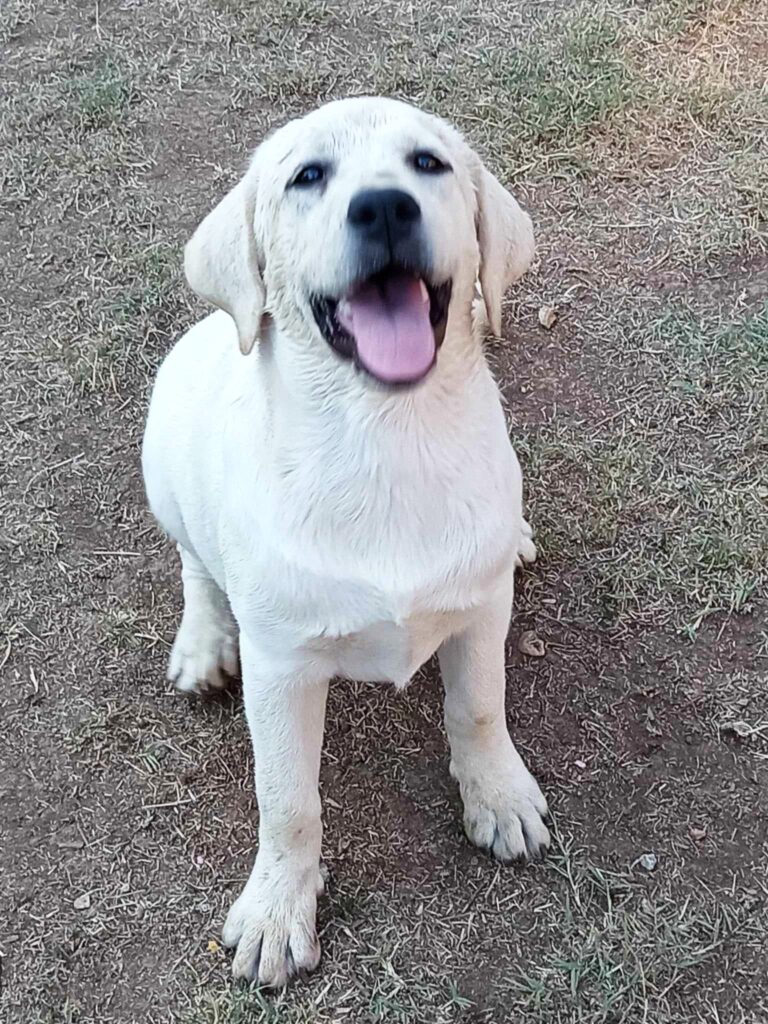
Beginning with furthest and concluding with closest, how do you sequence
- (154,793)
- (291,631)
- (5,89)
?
(5,89)
(154,793)
(291,631)

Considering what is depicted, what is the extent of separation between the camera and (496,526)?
2.26 m

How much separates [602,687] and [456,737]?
50 centimetres

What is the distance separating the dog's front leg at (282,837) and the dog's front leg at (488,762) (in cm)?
30

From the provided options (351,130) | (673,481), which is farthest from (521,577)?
(351,130)

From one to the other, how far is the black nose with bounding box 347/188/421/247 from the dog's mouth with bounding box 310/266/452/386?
0.20 feet

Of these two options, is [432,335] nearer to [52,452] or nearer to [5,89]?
[52,452]

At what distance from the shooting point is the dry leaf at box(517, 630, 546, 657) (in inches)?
122

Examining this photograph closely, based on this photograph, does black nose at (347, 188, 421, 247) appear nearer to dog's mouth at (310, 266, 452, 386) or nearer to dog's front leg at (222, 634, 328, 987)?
dog's mouth at (310, 266, 452, 386)

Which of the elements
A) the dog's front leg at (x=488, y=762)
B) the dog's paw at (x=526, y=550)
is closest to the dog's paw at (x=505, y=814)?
the dog's front leg at (x=488, y=762)

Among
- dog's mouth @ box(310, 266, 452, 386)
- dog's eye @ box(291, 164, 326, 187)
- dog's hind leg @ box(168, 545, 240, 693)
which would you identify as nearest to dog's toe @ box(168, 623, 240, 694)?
dog's hind leg @ box(168, 545, 240, 693)

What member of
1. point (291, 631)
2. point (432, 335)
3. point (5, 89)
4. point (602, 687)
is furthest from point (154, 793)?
point (5, 89)

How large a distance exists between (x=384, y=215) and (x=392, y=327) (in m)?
0.18

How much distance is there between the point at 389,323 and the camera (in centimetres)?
204

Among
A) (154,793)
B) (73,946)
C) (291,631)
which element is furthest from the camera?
(154,793)
